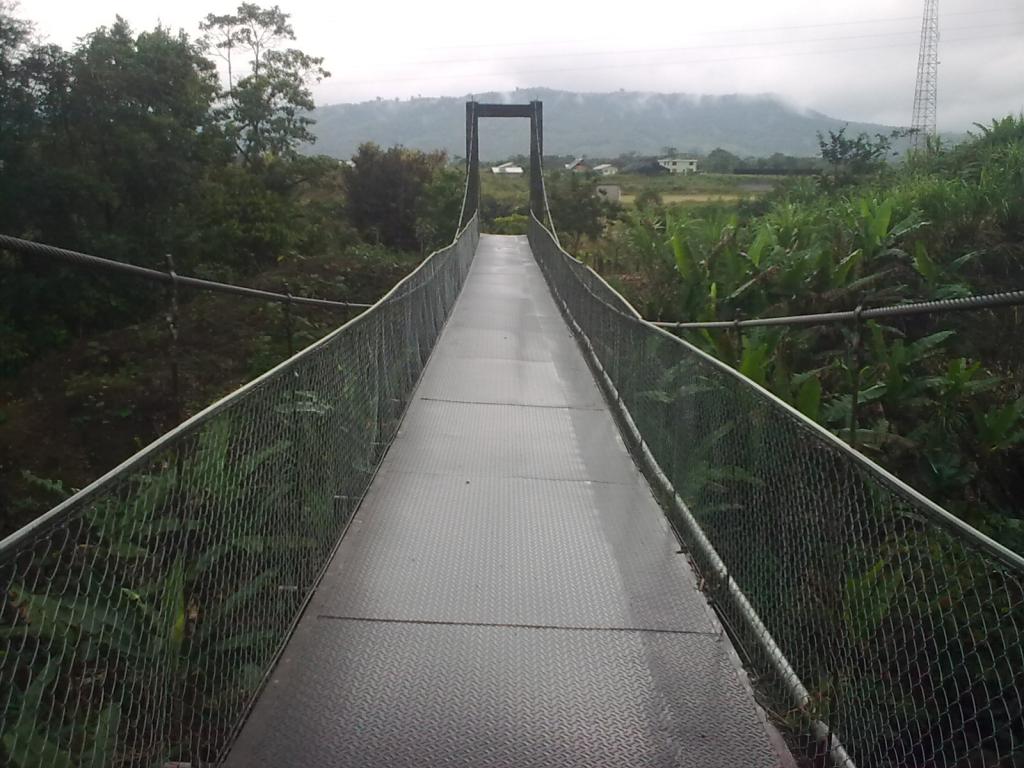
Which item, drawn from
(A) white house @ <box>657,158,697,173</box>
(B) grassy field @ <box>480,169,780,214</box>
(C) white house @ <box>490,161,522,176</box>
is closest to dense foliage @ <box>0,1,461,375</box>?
(B) grassy field @ <box>480,169,780,214</box>

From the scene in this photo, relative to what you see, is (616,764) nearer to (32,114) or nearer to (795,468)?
(795,468)

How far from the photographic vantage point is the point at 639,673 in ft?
10.4

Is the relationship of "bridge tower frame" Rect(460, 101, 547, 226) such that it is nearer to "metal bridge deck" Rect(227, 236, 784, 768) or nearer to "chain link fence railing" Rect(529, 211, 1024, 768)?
"metal bridge deck" Rect(227, 236, 784, 768)

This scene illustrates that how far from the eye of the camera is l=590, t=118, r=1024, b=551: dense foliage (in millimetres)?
7789

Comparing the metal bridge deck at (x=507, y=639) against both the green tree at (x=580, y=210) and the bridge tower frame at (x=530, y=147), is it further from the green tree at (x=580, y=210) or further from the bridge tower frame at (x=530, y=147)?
the green tree at (x=580, y=210)

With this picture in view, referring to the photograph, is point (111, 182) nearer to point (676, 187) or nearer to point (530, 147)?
point (530, 147)

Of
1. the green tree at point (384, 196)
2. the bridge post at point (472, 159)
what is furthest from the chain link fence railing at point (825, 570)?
the green tree at point (384, 196)

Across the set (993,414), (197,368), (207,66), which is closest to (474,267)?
(197,368)

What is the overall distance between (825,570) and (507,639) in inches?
45.3

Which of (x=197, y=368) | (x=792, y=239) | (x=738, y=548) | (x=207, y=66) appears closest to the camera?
(x=738, y=548)

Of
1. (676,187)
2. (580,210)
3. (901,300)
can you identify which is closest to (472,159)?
(580,210)

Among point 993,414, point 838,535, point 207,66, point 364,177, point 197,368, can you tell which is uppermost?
point 207,66

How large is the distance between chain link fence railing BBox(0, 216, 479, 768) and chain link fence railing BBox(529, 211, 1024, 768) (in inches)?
64.0

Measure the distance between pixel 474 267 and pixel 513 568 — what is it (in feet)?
62.1
